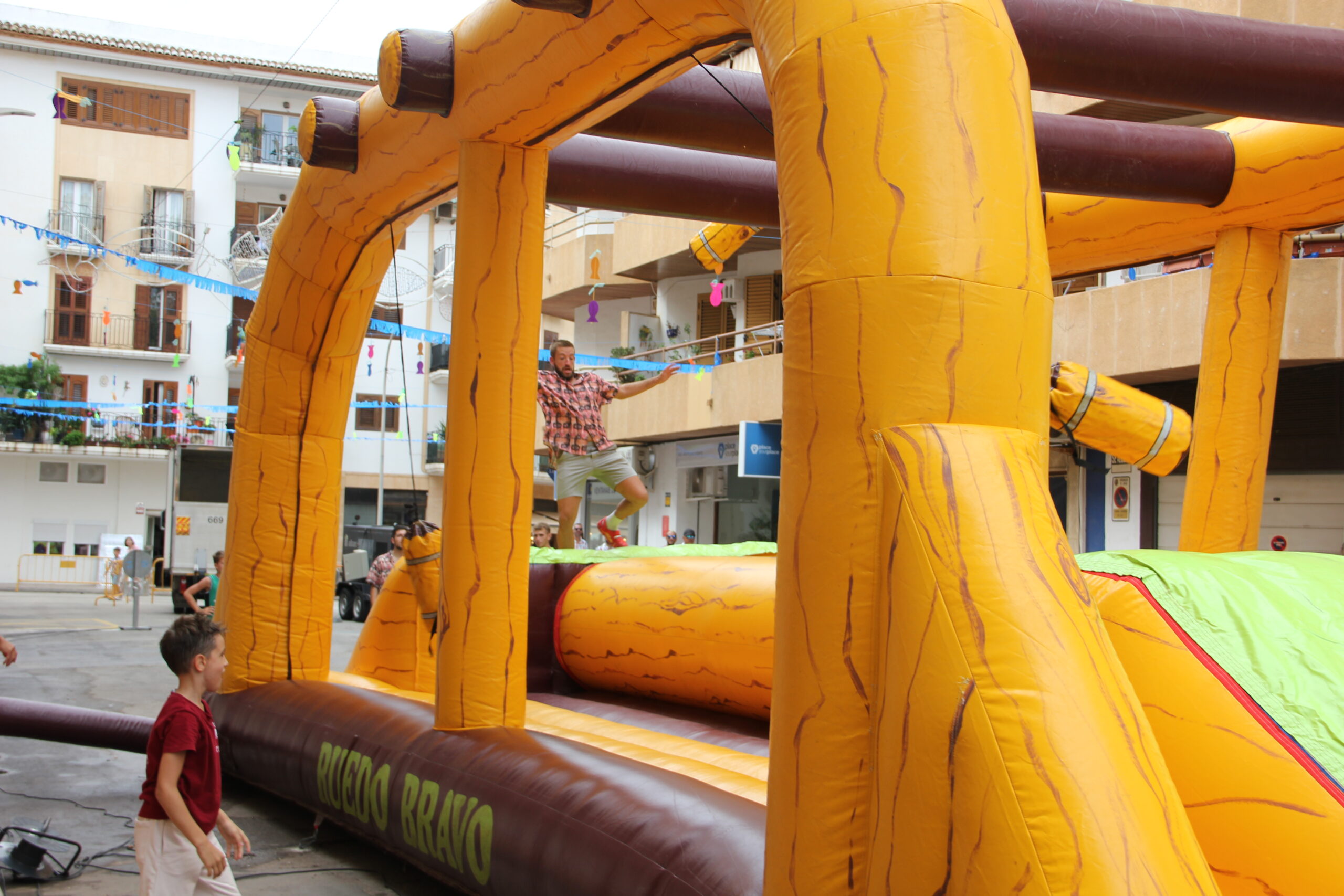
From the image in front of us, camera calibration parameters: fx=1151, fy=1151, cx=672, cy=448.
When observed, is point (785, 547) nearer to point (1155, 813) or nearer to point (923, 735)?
point (923, 735)

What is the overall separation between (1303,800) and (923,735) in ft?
2.63

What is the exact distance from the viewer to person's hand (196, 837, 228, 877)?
3.41 m

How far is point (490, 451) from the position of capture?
472cm

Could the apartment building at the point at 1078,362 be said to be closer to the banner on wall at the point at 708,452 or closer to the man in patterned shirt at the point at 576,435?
the banner on wall at the point at 708,452

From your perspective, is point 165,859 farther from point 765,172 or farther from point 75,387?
point 75,387

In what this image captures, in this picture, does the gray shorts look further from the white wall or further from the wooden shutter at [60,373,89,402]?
the wooden shutter at [60,373,89,402]

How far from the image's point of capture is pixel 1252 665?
8.15 feet

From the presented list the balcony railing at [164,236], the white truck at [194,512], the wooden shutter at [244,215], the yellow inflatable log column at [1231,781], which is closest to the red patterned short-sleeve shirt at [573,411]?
the yellow inflatable log column at [1231,781]

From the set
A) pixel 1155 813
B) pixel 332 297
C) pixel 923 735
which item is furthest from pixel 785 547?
pixel 332 297

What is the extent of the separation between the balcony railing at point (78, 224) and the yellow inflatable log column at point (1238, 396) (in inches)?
1229

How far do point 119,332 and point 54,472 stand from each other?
452cm

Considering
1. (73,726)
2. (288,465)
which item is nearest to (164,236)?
(288,465)

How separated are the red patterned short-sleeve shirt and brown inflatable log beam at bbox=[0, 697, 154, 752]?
291 cm

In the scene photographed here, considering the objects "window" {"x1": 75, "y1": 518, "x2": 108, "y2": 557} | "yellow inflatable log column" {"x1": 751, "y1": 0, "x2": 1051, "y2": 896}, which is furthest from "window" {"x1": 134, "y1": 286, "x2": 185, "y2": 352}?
"yellow inflatable log column" {"x1": 751, "y1": 0, "x2": 1051, "y2": 896}
